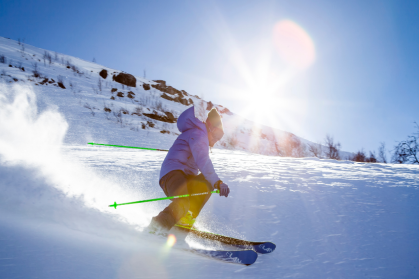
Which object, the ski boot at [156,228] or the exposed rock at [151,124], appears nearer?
the ski boot at [156,228]

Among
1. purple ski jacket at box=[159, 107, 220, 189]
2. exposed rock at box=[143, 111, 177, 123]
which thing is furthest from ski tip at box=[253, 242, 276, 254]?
exposed rock at box=[143, 111, 177, 123]

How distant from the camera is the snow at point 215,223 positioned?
50.9 inches

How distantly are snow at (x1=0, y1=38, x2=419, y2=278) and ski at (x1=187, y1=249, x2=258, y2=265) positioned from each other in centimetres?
6

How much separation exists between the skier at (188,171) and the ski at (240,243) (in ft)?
0.62

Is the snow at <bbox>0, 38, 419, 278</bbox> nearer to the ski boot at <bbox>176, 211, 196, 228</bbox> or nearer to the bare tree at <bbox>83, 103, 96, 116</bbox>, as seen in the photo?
the ski boot at <bbox>176, 211, 196, 228</bbox>

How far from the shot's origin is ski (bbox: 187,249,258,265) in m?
1.70

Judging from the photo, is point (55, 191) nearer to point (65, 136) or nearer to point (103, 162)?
point (103, 162)

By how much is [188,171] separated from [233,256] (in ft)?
2.90

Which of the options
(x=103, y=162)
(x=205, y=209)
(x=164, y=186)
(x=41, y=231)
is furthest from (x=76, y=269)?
(x=103, y=162)

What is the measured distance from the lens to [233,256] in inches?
69.1

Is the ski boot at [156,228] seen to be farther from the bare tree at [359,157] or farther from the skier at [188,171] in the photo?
the bare tree at [359,157]

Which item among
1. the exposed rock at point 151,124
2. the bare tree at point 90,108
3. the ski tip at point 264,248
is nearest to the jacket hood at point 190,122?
the ski tip at point 264,248

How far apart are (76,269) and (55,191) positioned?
1.57m

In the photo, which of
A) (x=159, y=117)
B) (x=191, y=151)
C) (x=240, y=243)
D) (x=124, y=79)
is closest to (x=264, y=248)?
(x=240, y=243)
